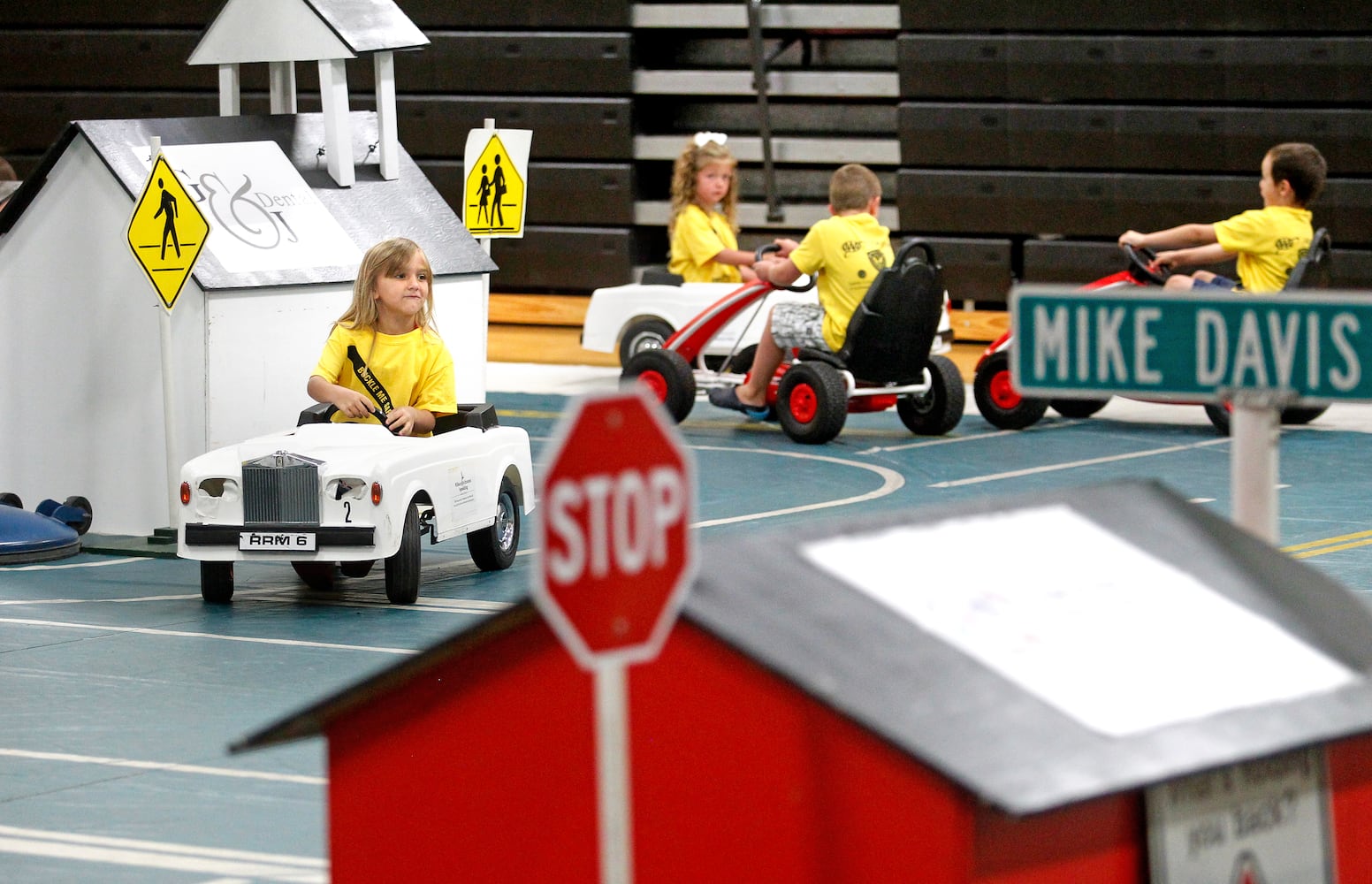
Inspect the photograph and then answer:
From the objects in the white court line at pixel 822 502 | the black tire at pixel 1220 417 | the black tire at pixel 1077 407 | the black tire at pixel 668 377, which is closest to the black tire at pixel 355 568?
the white court line at pixel 822 502

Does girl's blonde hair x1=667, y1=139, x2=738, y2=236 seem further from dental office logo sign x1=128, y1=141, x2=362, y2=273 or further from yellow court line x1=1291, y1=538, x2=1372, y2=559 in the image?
yellow court line x1=1291, y1=538, x2=1372, y2=559

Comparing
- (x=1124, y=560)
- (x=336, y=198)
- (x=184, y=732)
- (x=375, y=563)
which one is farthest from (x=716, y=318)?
(x=1124, y=560)

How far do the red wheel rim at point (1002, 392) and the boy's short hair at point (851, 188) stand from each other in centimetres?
130

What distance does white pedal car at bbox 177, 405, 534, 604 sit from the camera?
719 centimetres

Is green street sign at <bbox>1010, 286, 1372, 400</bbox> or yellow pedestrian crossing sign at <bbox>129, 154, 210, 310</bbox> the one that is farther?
yellow pedestrian crossing sign at <bbox>129, 154, 210, 310</bbox>

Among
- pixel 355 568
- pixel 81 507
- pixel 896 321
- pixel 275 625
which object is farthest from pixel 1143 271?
pixel 275 625

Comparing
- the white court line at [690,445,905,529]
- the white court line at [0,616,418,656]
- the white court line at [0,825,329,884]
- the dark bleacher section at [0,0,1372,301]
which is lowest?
the white court line at [0,825,329,884]

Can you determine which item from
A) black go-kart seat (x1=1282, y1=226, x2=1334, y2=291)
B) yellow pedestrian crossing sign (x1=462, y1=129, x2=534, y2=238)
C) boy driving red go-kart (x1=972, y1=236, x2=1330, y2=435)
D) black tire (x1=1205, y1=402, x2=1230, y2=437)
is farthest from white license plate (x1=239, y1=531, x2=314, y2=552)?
black go-kart seat (x1=1282, y1=226, x2=1334, y2=291)

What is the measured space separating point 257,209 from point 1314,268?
223 inches

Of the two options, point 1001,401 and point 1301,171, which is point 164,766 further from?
point 1301,171

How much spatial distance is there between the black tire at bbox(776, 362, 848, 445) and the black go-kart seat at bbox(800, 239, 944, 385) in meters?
0.17

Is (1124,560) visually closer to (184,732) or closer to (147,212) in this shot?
(184,732)

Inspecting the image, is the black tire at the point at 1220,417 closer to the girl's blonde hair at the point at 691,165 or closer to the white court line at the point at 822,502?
the white court line at the point at 822,502

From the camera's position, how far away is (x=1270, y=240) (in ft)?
37.7
